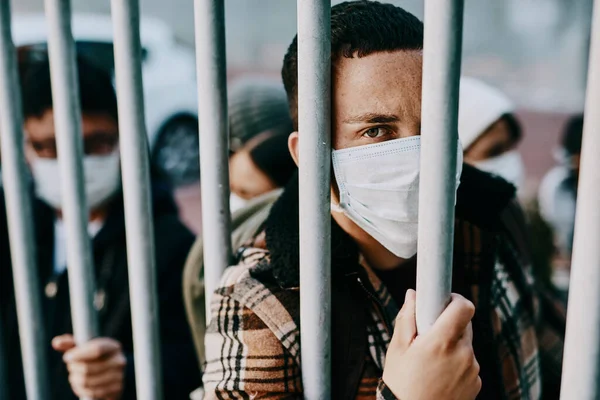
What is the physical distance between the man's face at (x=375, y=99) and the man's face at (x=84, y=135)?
56.2 inches

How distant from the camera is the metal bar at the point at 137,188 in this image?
3.74 ft

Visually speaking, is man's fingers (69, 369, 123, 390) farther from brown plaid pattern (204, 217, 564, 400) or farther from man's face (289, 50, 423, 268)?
man's face (289, 50, 423, 268)

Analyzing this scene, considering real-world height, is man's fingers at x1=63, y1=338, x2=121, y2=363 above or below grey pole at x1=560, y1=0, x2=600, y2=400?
below

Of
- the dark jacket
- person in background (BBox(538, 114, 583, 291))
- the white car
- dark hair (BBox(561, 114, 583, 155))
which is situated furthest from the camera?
the white car

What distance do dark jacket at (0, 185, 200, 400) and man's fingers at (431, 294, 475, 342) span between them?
133 cm

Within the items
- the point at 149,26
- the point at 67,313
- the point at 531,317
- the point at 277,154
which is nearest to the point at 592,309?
the point at 531,317

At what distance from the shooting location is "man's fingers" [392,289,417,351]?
0.96 meters

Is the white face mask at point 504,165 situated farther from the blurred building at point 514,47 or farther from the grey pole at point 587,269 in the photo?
the blurred building at point 514,47

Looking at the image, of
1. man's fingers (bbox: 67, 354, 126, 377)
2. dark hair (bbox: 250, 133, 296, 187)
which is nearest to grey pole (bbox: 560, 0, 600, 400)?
man's fingers (bbox: 67, 354, 126, 377)

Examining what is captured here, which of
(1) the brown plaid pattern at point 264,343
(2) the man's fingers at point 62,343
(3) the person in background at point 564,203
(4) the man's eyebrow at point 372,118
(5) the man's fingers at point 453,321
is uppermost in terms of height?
(4) the man's eyebrow at point 372,118

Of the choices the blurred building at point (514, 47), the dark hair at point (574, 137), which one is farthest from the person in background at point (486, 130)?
the blurred building at point (514, 47)

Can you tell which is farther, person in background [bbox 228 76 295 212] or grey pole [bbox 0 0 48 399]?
person in background [bbox 228 76 295 212]

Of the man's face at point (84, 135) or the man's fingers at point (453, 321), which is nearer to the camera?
the man's fingers at point (453, 321)

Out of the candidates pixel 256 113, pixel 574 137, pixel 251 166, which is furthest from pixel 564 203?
pixel 251 166
